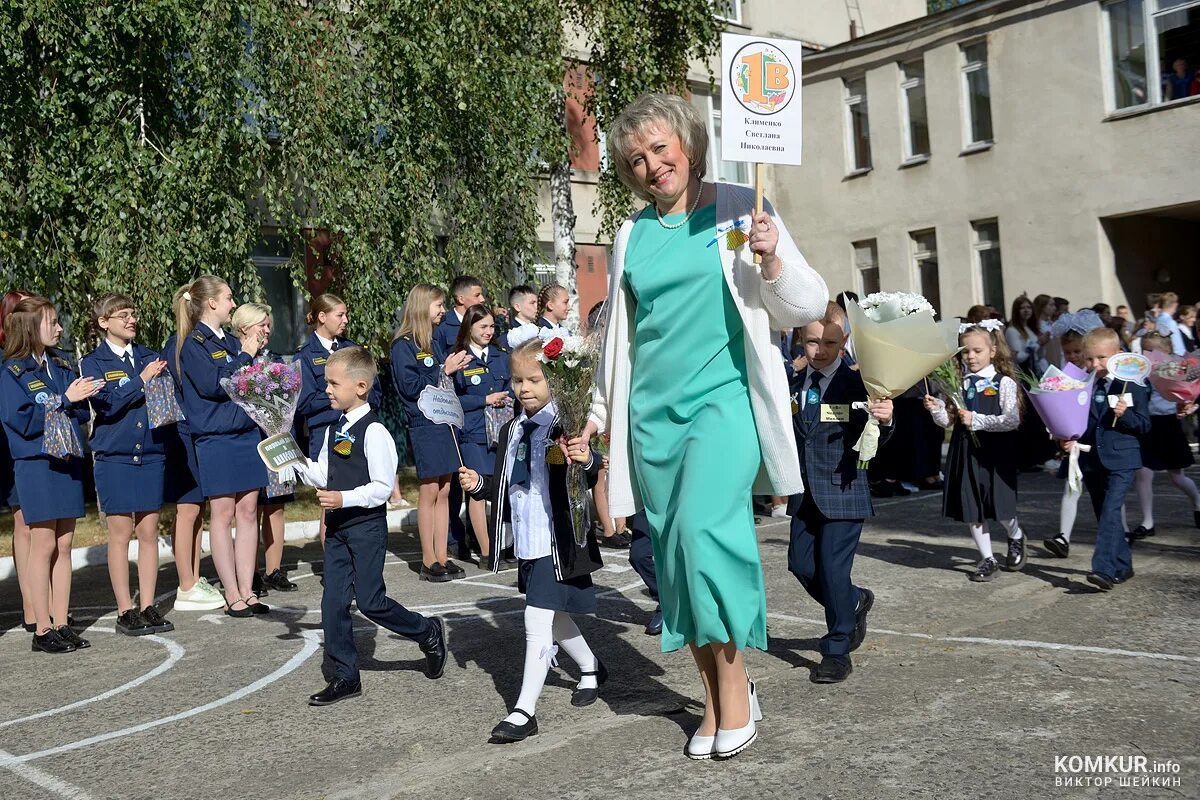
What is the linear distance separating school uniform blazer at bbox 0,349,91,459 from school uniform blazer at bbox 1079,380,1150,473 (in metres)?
6.30

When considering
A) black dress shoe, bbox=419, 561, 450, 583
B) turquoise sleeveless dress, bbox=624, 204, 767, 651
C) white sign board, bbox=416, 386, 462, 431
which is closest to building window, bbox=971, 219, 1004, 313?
black dress shoe, bbox=419, 561, 450, 583

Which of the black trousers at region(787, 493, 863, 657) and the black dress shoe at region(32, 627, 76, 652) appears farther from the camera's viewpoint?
the black dress shoe at region(32, 627, 76, 652)

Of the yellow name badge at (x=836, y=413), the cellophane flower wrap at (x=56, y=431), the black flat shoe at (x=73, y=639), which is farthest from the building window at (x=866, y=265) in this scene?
the black flat shoe at (x=73, y=639)

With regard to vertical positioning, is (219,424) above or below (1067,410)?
above

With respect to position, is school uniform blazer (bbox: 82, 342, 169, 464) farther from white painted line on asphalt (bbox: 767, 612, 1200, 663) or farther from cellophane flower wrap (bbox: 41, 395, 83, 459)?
white painted line on asphalt (bbox: 767, 612, 1200, 663)

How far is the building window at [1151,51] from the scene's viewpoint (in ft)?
72.3

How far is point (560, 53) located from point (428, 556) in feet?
31.9

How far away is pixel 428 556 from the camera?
9617mm

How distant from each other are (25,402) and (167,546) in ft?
14.9

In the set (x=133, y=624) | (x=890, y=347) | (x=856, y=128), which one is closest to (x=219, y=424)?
(x=133, y=624)

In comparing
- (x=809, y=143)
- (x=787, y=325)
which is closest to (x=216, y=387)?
(x=787, y=325)

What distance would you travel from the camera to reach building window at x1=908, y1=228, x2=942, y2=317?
87.6 feet

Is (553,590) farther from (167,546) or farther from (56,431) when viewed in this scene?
(167,546)

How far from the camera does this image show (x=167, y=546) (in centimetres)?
1181
